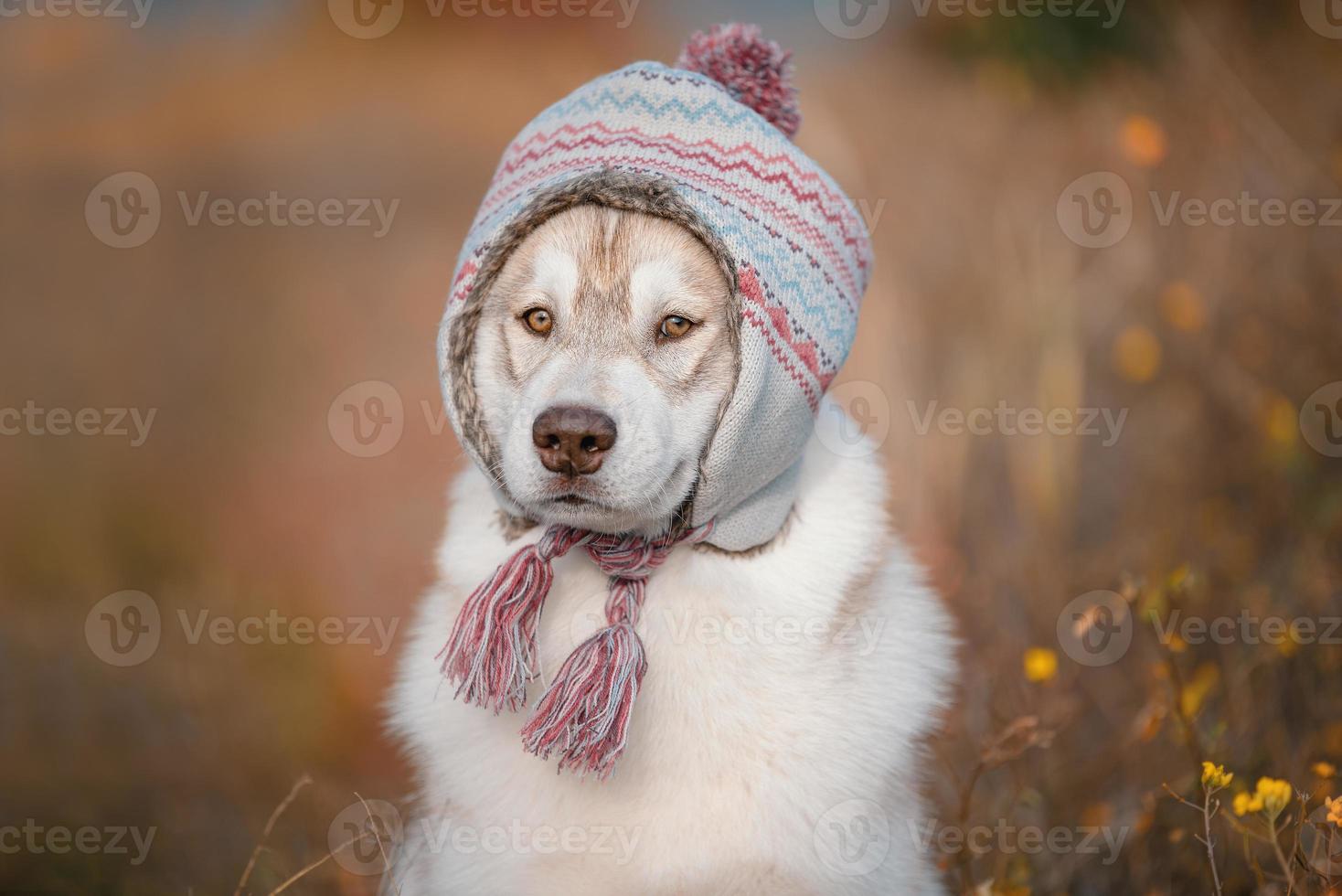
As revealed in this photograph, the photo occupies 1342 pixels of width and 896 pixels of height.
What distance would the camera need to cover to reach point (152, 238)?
7.85 metres

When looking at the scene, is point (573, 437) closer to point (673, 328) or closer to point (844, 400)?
point (673, 328)

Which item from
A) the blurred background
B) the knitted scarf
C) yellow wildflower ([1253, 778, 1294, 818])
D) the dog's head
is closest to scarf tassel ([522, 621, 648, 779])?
the knitted scarf

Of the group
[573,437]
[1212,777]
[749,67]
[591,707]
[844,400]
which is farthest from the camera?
[844,400]

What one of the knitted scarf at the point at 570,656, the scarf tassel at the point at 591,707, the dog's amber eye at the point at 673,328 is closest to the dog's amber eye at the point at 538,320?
the dog's amber eye at the point at 673,328

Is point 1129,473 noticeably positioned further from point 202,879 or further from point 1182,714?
point 202,879

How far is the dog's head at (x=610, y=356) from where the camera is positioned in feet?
6.63

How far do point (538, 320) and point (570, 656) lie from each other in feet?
2.20

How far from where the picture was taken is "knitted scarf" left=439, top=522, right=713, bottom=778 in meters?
2.07

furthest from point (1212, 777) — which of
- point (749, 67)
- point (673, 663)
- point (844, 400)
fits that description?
point (844, 400)

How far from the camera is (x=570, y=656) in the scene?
2.15m

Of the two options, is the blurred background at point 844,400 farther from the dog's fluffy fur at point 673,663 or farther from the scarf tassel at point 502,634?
the scarf tassel at point 502,634

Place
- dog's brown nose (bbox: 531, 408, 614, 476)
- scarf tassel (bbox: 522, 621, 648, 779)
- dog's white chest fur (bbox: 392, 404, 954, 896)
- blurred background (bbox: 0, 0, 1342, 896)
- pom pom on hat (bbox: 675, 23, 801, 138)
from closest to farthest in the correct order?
1. dog's brown nose (bbox: 531, 408, 614, 476)
2. scarf tassel (bbox: 522, 621, 648, 779)
3. dog's white chest fur (bbox: 392, 404, 954, 896)
4. pom pom on hat (bbox: 675, 23, 801, 138)
5. blurred background (bbox: 0, 0, 1342, 896)

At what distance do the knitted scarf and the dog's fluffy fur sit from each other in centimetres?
8

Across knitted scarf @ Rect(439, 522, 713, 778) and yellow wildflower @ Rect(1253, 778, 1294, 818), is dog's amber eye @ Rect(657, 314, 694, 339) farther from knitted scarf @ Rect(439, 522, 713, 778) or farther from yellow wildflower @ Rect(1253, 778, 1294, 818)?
yellow wildflower @ Rect(1253, 778, 1294, 818)
